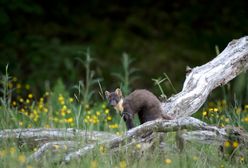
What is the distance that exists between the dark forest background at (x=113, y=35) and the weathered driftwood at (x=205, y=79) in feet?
18.2

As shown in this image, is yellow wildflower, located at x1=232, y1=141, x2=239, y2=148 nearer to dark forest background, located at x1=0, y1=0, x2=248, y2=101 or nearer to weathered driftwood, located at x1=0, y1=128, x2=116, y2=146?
weathered driftwood, located at x1=0, y1=128, x2=116, y2=146

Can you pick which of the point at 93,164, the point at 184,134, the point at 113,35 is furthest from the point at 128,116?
the point at 113,35

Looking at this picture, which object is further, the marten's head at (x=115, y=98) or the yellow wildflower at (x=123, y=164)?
the marten's head at (x=115, y=98)

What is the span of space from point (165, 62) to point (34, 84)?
105 inches

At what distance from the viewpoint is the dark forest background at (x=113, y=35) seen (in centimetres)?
1433

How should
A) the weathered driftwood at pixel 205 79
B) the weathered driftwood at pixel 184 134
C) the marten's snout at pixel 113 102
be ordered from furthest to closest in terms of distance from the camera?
the marten's snout at pixel 113 102 → the weathered driftwood at pixel 205 79 → the weathered driftwood at pixel 184 134

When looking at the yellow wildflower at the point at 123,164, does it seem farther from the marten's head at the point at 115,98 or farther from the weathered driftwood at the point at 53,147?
the marten's head at the point at 115,98

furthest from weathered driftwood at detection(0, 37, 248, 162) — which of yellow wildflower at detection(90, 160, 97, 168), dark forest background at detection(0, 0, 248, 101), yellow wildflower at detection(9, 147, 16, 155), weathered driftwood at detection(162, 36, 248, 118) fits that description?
dark forest background at detection(0, 0, 248, 101)

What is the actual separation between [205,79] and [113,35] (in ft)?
25.1

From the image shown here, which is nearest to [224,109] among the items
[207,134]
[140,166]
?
[207,134]

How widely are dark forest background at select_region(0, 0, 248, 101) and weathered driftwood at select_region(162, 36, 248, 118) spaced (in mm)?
5542

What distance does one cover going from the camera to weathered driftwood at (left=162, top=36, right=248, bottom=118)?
7.83 meters

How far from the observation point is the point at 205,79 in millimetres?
7965

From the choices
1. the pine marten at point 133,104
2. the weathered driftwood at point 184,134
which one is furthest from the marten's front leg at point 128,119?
the weathered driftwood at point 184,134
